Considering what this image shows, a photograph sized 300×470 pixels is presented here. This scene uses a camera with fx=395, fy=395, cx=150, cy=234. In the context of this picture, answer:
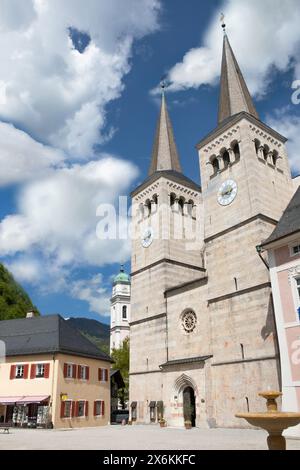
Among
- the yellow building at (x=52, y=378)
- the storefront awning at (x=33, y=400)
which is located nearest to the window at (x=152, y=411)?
the yellow building at (x=52, y=378)

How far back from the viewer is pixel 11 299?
48.4m

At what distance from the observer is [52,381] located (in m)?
31.2

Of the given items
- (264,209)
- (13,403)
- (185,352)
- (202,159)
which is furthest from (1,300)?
(264,209)

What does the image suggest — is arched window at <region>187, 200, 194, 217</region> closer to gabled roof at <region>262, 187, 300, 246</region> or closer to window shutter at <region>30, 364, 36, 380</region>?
gabled roof at <region>262, 187, 300, 246</region>

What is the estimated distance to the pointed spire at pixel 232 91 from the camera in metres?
36.1

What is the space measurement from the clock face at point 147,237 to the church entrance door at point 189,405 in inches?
593

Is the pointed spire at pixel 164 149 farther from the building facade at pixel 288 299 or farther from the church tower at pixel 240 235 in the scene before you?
the building facade at pixel 288 299

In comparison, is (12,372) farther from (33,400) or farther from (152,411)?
(152,411)

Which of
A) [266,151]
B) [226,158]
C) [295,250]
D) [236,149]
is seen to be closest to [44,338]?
[226,158]

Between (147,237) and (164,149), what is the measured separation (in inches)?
460

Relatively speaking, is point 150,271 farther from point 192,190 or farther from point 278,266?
point 278,266

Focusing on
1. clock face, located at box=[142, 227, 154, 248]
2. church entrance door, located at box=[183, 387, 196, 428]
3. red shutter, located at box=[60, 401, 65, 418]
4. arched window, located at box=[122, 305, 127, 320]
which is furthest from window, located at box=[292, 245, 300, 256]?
arched window, located at box=[122, 305, 127, 320]

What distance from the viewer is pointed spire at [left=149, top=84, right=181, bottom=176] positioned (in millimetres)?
45312

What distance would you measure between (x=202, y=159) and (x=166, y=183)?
20.2 feet
